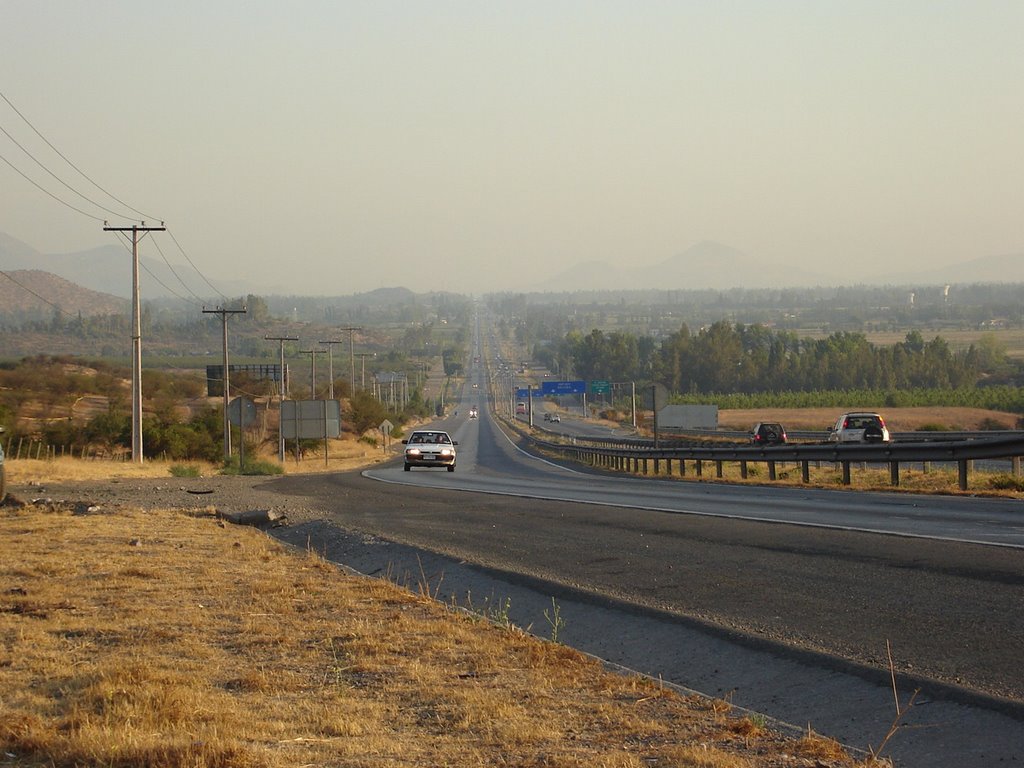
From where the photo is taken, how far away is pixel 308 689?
811 centimetres

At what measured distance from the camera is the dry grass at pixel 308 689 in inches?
251

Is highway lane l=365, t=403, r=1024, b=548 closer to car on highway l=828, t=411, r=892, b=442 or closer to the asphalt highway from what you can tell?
the asphalt highway

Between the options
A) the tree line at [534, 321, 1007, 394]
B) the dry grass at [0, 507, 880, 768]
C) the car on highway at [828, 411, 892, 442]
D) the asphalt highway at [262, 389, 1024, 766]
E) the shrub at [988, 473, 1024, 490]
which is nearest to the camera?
the dry grass at [0, 507, 880, 768]

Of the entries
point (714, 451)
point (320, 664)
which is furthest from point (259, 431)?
point (320, 664)

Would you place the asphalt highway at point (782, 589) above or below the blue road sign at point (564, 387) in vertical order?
above

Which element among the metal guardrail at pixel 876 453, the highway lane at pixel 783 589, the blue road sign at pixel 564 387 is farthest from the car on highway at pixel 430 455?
the blue road sign at pixel 564 387

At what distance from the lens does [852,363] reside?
536ft

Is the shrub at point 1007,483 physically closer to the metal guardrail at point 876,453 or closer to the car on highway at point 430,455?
the metal guardrail at point 876,453

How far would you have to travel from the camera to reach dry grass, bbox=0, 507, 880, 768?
251 inches

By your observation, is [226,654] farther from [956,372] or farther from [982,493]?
[956,372]

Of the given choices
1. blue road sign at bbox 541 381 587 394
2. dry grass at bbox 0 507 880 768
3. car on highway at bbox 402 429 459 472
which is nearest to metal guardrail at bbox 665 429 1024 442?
car on highway at bbox 402 429 459 472

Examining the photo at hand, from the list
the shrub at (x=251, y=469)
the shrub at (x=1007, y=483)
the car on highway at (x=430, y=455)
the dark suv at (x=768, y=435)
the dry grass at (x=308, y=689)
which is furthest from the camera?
the dark suv at (x=768, y=435)

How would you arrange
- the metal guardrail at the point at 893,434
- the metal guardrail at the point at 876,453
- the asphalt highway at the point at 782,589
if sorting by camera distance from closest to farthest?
the asphalt highway at the point at 782,589, the metal guardrail at the point at 876,453, the metal guardrail at the point at 893,434

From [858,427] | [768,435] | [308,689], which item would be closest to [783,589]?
[308,689]
